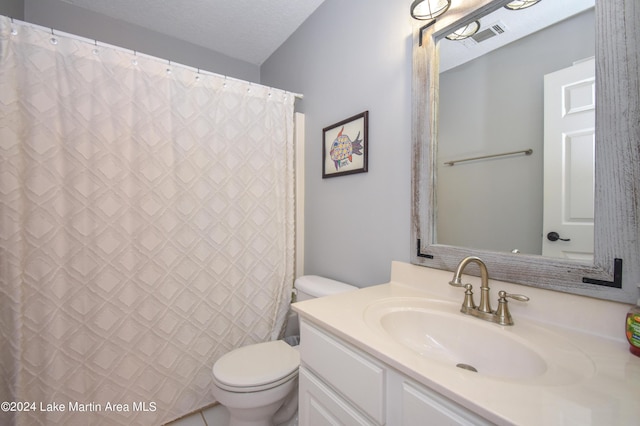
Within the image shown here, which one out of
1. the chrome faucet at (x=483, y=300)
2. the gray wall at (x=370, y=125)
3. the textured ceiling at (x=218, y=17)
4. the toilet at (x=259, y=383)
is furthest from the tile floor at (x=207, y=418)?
the textured ceiling at (x=218, y=17)

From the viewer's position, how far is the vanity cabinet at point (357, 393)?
54cm

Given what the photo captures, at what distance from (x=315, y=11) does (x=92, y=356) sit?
7.63 feet

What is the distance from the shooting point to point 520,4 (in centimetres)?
87

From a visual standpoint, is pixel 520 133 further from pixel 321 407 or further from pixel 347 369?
pixel 321 407

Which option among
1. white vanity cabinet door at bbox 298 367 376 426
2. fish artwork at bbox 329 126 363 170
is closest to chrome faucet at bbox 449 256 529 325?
white vanity cabinet door at bbox 298 367 376 426

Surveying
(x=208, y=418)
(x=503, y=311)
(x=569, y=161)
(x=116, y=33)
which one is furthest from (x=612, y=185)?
(x=116, y=33)

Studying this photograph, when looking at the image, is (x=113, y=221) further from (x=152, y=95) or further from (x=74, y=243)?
(x=152, y=95)

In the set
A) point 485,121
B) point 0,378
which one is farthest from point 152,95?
point 485,121

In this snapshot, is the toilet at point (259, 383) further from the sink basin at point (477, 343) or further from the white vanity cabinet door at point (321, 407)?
the sink basin at point (477, 343)

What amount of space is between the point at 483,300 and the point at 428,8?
1.11m

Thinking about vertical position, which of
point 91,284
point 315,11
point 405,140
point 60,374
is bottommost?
point 60,374

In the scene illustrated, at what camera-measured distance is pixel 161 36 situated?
6.69 ft

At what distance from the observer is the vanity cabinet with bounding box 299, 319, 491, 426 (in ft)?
1.77

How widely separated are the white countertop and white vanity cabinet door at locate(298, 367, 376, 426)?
0.63 ft
